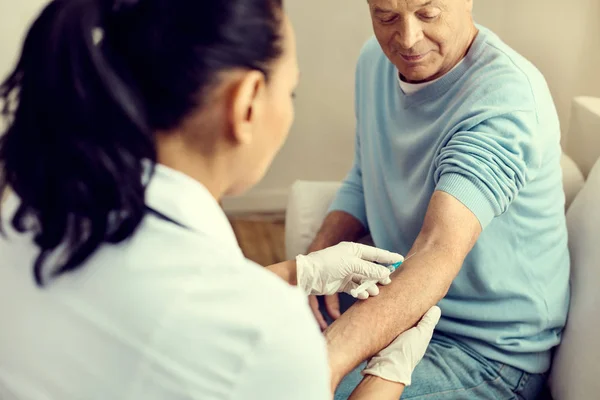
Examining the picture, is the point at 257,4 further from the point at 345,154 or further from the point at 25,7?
the point at 345,154

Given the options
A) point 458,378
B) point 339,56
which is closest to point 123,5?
point 458,378

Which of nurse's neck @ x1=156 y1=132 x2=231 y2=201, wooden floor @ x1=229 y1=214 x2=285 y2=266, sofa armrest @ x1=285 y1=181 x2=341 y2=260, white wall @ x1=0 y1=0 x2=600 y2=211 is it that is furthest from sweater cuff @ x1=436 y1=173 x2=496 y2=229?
wooden floor @ x1=229 y1=214 x2=285 y2=266

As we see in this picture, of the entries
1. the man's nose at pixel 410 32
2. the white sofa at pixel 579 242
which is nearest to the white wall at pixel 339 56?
the white sofa at pixel 579 242

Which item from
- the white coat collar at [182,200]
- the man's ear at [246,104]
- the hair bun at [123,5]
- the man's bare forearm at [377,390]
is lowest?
the man's bare forearm at [377,390]

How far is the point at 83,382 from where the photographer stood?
673 mm

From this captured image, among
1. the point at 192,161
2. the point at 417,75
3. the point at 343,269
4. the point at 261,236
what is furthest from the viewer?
the point at 261,236

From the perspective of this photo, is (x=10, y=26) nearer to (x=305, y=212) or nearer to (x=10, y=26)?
(x=10, y=26)

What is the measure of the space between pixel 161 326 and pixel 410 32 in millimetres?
847

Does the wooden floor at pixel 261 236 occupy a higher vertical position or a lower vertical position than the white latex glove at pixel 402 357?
lower

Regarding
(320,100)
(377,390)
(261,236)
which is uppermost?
(377,390)

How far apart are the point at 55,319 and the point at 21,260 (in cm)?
8

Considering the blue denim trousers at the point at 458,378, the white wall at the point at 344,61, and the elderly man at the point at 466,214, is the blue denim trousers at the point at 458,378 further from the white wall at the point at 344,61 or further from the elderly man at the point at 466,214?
the white wall at the point at 344,61

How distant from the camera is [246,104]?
0.73 metres

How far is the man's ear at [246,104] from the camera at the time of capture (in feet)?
2.34
